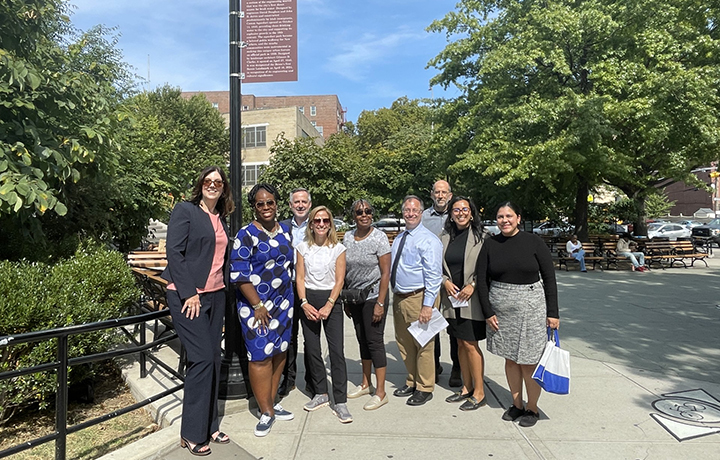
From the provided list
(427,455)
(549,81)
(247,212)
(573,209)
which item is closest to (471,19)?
(549,81)

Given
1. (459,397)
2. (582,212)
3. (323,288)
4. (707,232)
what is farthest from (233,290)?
(707,232)

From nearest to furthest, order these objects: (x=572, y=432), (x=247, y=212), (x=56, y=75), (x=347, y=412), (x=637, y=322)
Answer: (x=572, y=432)
(x=347, y=412)
(x=56, y=75)
(x=637, y=322)
(x=247, y=212)

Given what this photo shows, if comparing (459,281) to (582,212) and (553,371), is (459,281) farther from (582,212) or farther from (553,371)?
(582,212)

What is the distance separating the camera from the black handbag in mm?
4121

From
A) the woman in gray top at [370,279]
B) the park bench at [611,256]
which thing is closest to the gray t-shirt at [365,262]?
the woman in gray top at [370,279]

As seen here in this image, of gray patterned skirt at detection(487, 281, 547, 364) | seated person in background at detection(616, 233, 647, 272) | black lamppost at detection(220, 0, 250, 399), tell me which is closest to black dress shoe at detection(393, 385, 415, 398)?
gray patterned skirt at detection(487, 281, 547, 364)

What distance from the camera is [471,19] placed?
1958cm

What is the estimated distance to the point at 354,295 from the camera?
4.12 metres

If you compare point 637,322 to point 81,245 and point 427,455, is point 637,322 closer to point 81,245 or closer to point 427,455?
point 427,455

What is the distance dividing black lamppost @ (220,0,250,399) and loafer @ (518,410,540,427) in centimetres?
231

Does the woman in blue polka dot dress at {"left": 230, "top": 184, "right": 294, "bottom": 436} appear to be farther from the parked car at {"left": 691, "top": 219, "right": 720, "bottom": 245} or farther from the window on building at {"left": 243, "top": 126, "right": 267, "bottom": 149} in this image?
the window on building at {"left": 243, "top": 126, "right": 267, "bottom": 149}

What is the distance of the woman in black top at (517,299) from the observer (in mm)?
3725

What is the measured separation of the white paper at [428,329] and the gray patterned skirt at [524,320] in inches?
21.6

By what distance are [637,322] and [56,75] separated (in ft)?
26.9
